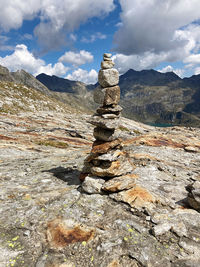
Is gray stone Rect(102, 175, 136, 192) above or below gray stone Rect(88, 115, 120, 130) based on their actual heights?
below

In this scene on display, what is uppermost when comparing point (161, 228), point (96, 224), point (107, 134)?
point (107, 134)

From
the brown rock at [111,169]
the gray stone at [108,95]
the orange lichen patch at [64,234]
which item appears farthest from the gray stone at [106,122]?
the orange lichen patch at [64,234]

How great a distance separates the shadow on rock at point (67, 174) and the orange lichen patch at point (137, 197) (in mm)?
5138

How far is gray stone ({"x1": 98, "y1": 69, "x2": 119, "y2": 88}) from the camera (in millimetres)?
15055

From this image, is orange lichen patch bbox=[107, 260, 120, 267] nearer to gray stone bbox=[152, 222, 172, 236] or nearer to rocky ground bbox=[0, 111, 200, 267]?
rocky ground bbox=[0, 111, 200, 267]

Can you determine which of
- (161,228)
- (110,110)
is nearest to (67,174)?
(110,110)

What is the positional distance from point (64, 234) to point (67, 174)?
913 centimetres

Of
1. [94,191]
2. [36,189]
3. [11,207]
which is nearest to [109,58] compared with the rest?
[94,191]

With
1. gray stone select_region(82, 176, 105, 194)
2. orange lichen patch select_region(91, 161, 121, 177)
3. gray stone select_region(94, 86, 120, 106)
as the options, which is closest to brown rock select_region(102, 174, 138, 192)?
gray stone select_region(82, 176, 105, 194)

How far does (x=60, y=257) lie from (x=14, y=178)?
10.6 metres

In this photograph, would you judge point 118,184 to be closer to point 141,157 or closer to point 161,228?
point 161,228

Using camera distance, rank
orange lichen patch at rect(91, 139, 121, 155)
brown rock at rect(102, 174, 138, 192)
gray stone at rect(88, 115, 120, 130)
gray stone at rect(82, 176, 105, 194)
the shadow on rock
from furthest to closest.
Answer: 1. the shadow on rock
2. orange lichen patch at rect(91, 139, 121, 155)
3. gray stone at rect(88, 115, 120, 130)
4. gray stone at rect(82, 176, 105, 194)
5. brown rock at rect(102, 174, 138, 192)

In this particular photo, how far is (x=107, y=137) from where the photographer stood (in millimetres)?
15266

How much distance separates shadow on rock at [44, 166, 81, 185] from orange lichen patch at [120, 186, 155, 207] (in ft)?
16.9
